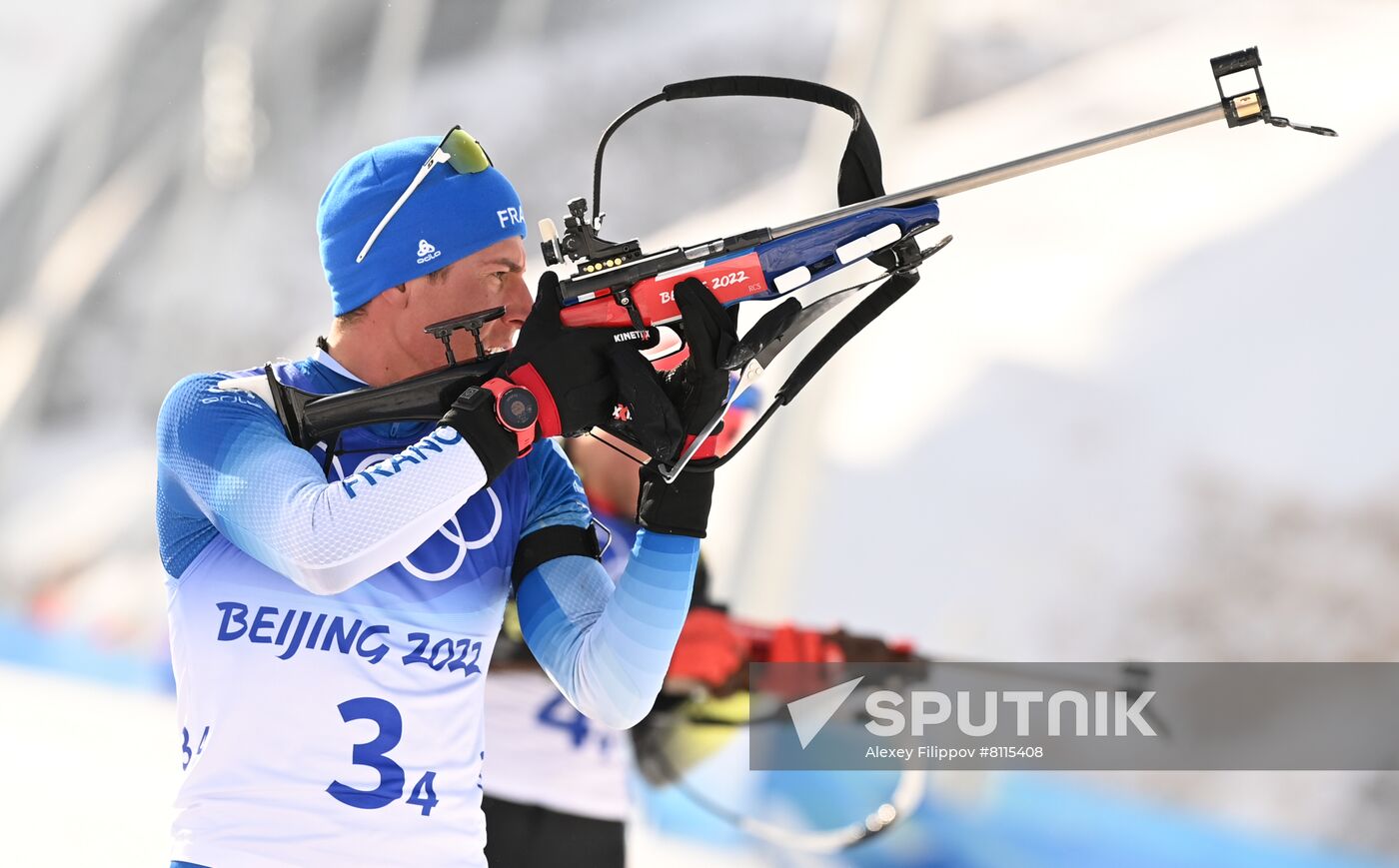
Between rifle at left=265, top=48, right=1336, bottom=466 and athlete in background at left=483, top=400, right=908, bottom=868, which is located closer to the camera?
rifle at left=265, top=48, right=1336, bottom=466

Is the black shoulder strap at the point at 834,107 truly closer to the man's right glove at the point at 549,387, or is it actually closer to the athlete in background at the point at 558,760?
the man's right glove at the point at 549,387

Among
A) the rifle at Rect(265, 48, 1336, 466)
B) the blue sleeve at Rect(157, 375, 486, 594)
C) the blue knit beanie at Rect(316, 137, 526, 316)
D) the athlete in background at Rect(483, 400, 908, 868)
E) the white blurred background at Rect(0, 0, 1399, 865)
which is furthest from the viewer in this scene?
the white blurred background at Rect(0, 0, 1399, 865)

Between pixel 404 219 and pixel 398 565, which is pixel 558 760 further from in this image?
pixel 404 219

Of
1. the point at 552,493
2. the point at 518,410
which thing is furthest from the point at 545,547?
the point at 518,410

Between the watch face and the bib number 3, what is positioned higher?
the watch face

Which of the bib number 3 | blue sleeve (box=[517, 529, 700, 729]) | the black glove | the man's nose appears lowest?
the bib number 3

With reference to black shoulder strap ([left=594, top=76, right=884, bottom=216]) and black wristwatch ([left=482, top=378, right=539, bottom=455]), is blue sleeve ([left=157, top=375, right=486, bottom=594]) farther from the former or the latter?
black shoulder strap ([left=594, top=76, right=884, bottom=216])

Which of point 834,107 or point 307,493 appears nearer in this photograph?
point 307,493

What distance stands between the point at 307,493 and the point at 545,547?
281mm

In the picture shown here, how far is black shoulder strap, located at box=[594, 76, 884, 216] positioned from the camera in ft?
4.33

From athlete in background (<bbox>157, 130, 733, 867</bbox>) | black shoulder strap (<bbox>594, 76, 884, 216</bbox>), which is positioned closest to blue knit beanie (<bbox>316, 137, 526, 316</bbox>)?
athlete in background (<bbox>157, 130, 733, 867</bbox>)

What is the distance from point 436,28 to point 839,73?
11.2ft

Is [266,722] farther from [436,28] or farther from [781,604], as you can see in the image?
[436,28]

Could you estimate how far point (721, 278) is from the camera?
1.26m
